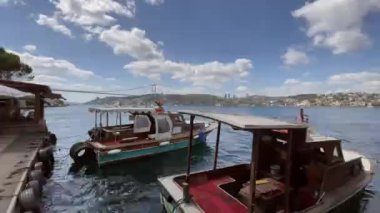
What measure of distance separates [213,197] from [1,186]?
588cm

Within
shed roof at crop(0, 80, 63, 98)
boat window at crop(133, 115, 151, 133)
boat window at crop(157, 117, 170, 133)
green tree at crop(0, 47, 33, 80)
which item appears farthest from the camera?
green tree at crop(0, 47, 33, 80)

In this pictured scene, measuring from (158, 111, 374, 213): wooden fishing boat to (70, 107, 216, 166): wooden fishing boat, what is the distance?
779cm

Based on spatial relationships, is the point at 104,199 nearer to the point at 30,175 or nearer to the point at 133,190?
the point at 133,190

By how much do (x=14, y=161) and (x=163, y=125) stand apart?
949 cm

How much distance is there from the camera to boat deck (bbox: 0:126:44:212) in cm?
766

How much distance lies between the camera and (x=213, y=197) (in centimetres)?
795

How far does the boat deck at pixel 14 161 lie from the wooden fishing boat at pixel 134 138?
2780 millimetres

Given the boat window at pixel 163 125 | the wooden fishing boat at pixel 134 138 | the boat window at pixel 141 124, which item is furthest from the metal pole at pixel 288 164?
the boat window at pixel 141 124

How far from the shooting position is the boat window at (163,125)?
19100mm

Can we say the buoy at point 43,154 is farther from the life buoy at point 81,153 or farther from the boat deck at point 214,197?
the boat deck at point 214,197

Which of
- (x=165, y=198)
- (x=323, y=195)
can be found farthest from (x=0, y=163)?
(x=323, y=195)

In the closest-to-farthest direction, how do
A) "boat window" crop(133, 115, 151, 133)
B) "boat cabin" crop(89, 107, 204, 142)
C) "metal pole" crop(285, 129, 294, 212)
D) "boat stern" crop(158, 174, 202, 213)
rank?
"metal pole" crop(285, 129, 294, 212) → "boat stern" crop(158, 174, 202, 213) → "boat cabin" crop(89, 107, 204, 142) → "boat window" crop(133, 115, 151, 133)

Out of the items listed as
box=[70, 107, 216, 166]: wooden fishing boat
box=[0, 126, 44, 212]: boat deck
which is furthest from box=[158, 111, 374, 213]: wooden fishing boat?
box=[70, 107, 216, 166]: wooden fishing boat

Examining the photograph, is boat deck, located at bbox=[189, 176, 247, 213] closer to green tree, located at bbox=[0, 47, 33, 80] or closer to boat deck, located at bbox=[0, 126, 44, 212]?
boat deck, located at bbox=[0, 126, 44, 212]
